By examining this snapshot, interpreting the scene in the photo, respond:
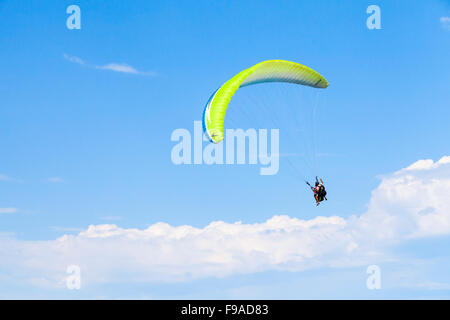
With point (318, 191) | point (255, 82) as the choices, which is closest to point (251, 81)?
point (255, 82)

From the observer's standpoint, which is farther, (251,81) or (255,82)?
(255,82)

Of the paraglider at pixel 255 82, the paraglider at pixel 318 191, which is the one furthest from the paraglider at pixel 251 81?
the paraglider at pixel 318 191

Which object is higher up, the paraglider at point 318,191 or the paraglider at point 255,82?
the paraglider at point 255,82

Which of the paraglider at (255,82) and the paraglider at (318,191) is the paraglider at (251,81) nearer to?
the paraglider at (255,82)

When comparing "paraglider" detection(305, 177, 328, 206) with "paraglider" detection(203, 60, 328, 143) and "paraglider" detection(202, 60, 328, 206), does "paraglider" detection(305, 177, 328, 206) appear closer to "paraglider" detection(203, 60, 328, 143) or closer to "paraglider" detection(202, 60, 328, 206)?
"paraglider" detection(202, 60, 328, 206)

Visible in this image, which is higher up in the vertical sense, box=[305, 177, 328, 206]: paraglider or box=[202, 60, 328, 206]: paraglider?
box=[202, 60, 328, 206]: paraglider

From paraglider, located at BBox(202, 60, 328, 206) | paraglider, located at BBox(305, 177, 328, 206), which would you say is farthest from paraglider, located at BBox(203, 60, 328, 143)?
paraglider, located at BBox(305, 177, 328, 206)

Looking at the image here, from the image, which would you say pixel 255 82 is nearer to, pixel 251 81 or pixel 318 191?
pixel 251 81

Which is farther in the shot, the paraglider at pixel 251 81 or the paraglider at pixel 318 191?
the paraglider at pixel 318 191
